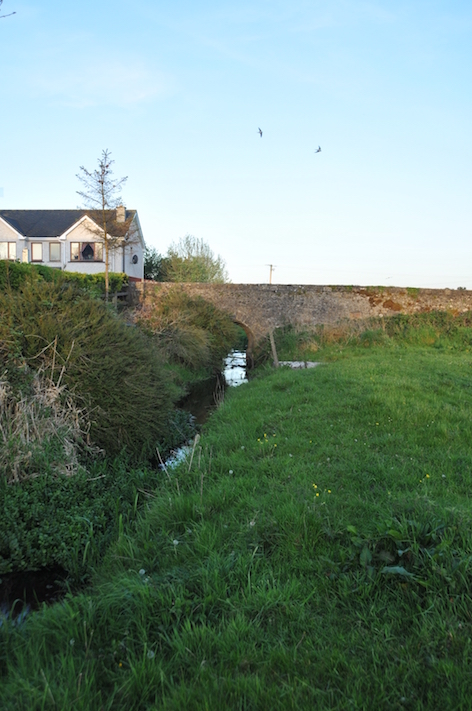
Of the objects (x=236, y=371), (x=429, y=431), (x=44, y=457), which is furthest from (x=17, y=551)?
(x=236, y=371)

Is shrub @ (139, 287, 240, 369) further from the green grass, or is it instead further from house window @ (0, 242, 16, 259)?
house window @ (0, 242, 16, 259)

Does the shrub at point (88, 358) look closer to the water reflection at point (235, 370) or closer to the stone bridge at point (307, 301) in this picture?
the water reflection at point (235, 370)

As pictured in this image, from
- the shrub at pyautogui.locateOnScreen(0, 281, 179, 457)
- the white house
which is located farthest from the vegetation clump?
A: the shrub at pyautogui.locateOnScreen(0, 281, 179, 457)

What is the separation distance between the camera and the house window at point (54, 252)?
31047 millimetres

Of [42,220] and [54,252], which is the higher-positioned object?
[42,220]

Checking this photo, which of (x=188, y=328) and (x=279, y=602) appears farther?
(x=188, y=328)

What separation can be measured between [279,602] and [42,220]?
34261 millimetres

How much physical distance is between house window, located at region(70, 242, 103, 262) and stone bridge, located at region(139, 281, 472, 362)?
31.3 feet

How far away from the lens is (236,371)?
69.8 feet

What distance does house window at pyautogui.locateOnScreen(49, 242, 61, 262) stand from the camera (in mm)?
31047

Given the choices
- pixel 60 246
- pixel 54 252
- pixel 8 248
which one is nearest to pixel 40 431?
pixel 60 246

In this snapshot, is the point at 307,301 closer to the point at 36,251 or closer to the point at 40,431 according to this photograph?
the point at 40,431

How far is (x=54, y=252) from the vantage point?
1227 inches

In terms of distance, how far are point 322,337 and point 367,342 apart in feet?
5.56
